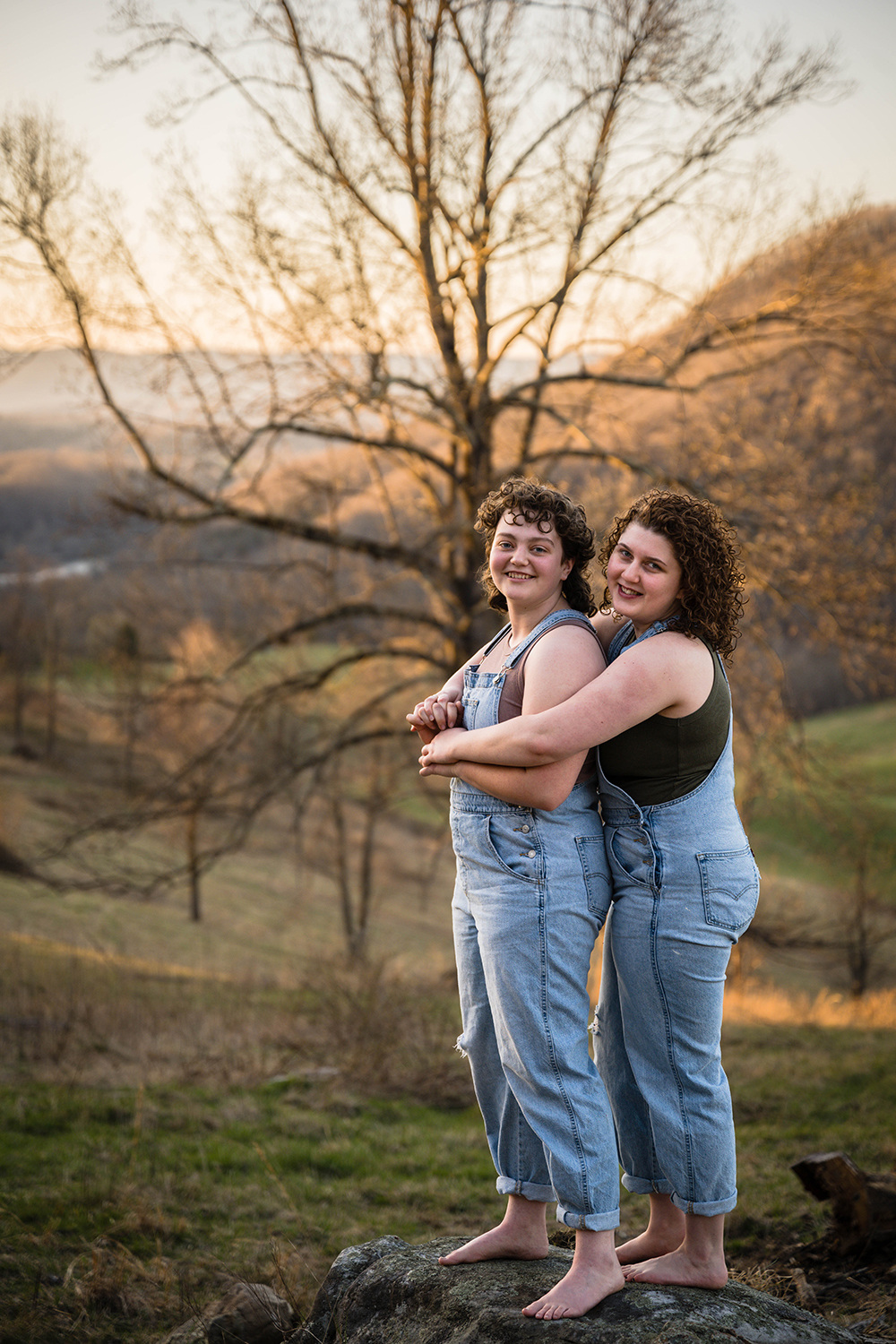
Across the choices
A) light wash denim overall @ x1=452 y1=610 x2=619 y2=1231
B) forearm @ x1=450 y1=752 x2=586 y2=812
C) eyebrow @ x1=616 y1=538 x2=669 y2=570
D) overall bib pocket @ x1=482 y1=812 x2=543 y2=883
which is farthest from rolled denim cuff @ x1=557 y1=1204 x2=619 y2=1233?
eyebrow @ x1=616 y1=538 x2=669 y2=570

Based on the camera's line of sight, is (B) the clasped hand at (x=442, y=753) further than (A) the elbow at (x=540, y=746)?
Yes

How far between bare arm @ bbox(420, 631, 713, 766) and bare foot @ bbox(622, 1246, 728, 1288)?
1480 millimetres

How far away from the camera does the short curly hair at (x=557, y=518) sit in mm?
2721

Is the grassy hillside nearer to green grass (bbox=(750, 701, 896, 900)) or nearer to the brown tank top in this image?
green grass (bbox=(750, 701, 896, 900))

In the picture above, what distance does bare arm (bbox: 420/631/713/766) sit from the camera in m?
2.40

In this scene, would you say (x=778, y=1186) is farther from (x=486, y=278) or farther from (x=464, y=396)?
(x=486, y=278)

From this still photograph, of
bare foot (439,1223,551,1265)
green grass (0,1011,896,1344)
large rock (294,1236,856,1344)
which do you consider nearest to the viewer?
large rock (294,1236,856,1344)

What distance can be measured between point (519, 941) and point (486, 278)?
27.0 ft

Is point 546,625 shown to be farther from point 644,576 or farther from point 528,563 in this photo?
point 644,576

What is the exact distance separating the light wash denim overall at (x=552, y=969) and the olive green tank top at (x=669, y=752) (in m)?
0.16

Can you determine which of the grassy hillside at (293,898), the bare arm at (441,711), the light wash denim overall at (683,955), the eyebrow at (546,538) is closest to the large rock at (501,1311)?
the light wash denim overall at (683,955)

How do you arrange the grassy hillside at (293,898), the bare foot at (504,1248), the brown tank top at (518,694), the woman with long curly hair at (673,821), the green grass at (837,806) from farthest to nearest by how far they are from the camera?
the grassy hillside at (293,898) → the green grass at (837,806) → the bare foot at (504,1248) → the brown tank top at (518,694) → the woman with long curly hair at (673,821)

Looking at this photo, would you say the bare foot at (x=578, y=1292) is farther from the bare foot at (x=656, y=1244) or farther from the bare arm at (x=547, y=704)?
the bare arm at (x=547, y=704)

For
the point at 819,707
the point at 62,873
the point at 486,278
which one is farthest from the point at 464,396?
the point at 819,707
